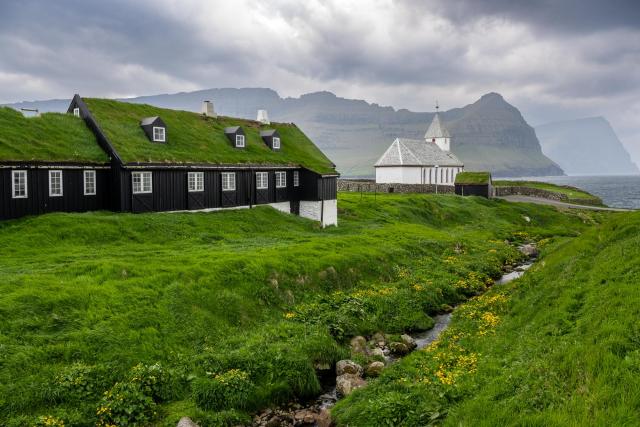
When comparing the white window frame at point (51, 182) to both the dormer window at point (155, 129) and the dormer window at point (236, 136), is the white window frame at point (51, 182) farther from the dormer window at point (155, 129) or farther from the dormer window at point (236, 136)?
the dormer window at point (236, 136)

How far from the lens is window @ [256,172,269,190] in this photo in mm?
45625

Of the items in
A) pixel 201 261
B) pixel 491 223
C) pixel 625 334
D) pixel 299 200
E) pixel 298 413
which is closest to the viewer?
pixel 625 334

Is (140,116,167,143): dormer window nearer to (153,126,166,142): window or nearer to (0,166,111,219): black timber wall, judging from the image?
(153,126,166,142): window

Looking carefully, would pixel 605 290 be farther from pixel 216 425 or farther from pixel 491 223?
pixel 491 223

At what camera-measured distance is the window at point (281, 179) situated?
4754cm

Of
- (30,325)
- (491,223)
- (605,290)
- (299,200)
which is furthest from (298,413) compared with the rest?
(491,223)

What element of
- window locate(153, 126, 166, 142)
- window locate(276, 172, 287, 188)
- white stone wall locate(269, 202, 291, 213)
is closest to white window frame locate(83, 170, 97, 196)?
window locate(153, 126, 166, 142)

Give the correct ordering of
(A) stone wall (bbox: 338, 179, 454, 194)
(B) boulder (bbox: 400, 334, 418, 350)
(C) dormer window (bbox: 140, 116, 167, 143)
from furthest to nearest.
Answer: (A) stone wall (bbox: 338, 179, 454, 194), (C) dormer window (bbox: 140, 116, 167, 143), (B) boulder (bbox: 400, 334, 418, 350)

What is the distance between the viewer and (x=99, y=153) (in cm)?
3578

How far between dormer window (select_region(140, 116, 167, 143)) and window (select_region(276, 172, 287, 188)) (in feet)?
37.8

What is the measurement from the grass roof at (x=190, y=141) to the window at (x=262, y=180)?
45.5 inches

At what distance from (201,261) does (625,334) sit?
734 inches

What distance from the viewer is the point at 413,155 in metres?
94.6

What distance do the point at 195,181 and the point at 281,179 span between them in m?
10.4
